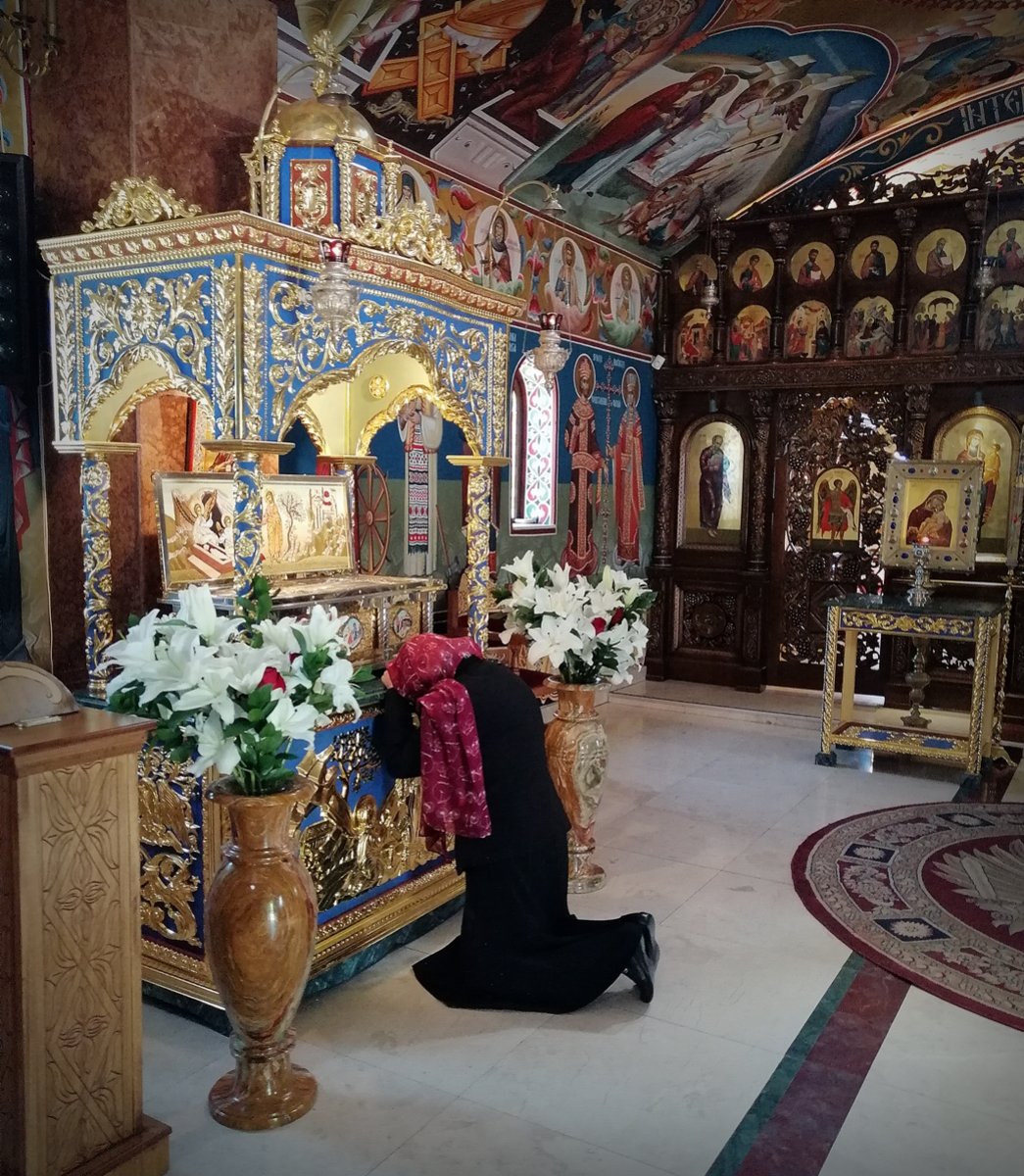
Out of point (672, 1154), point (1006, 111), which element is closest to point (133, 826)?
point (672, 1154)

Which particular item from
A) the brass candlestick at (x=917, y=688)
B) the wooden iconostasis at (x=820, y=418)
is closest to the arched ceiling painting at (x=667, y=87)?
the wooden iconostasis at (x=820, y=418)

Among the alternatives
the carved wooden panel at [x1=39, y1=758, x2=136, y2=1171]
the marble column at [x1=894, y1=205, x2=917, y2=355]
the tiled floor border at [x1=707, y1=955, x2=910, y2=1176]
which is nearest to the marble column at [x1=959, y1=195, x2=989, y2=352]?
the marble column at [x1=894, y1=205, x2=917, y2=355]

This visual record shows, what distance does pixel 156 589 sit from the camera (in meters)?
4.46

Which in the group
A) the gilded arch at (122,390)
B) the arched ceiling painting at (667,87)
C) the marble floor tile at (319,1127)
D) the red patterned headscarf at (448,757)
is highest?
the arched ceiling painting at (667,87)

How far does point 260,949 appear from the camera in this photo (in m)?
2.99

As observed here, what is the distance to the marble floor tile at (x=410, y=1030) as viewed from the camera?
11.1 ft

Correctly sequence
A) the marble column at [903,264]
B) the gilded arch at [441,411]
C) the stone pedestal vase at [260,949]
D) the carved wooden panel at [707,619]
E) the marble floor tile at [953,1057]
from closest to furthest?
the stone pedestal vase at [260,949]
the marble floor tile at [953,1057]
the gilded arch at [441,411]
the marble column at [903,264]
the carved wooden panel at [707,619]

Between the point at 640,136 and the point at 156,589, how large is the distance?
5.30 metres

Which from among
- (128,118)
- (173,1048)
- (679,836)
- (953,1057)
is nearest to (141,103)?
(128,118)

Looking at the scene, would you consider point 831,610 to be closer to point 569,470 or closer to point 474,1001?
point 569,470

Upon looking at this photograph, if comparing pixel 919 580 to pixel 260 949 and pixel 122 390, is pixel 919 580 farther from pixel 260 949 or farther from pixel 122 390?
pixel 260 949

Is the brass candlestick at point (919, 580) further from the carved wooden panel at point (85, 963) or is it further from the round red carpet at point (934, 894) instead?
the carved wooden panel at point (85, 963)

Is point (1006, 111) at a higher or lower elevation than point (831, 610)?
higher

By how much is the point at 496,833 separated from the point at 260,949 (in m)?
1.05
